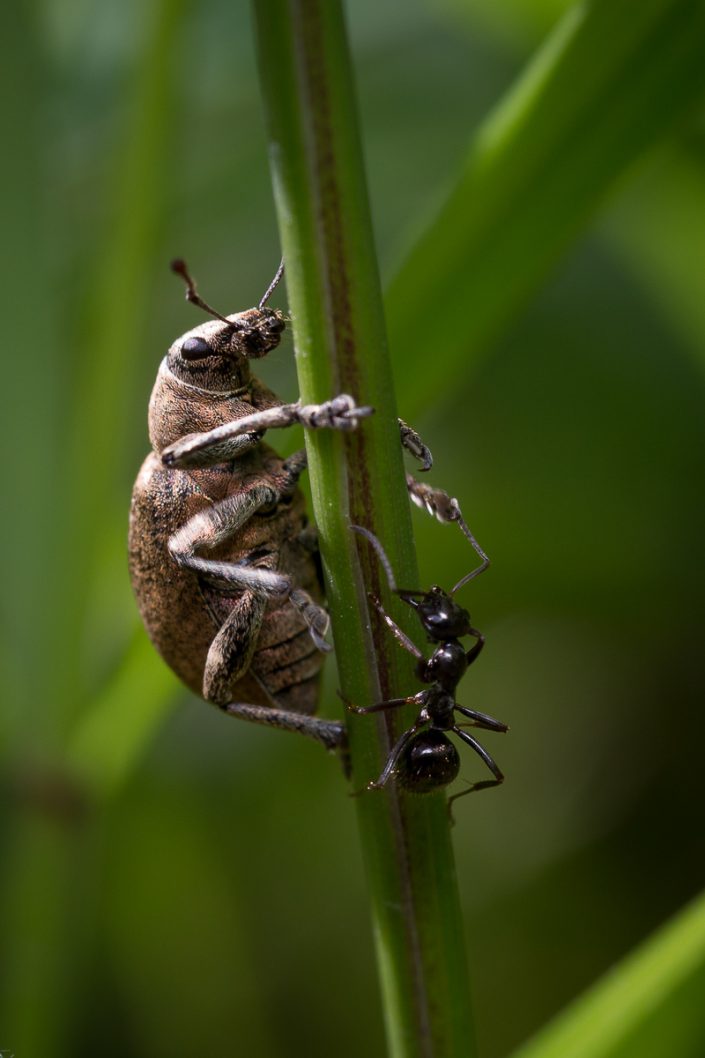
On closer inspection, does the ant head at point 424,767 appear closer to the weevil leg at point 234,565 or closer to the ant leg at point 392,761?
the ant leg at point 392,761

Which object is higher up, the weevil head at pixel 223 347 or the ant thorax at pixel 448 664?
the weevil head at pixel 223 347

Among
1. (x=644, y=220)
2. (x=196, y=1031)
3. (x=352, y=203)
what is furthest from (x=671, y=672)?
(x=352, y=203)

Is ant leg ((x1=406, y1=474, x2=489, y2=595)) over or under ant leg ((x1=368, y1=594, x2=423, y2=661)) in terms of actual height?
over

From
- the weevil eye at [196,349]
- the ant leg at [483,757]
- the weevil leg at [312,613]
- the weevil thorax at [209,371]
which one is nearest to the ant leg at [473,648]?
the ant leg at [483,757]

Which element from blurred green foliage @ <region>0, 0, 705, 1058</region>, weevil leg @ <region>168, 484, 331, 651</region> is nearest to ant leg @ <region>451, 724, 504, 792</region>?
weevil leg @ <region>168, 484, 331, 651</region>

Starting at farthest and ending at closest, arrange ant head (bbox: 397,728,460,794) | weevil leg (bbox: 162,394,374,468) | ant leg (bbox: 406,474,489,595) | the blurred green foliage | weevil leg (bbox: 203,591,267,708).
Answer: the blurred green foliage, weevil leg (bbox: 203,591,267,708), ant leg (bbox: 406,474,489,595), ant head (bbox: 397,728,460,794), weevil leg (bbox: 162,394,374,468)

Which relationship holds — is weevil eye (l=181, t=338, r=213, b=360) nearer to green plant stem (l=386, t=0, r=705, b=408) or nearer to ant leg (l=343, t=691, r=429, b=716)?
green plant stem (l=386, t=0, r=705, b=408)

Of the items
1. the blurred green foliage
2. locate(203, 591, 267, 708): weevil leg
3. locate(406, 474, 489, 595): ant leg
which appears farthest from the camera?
the blurred green foliage
